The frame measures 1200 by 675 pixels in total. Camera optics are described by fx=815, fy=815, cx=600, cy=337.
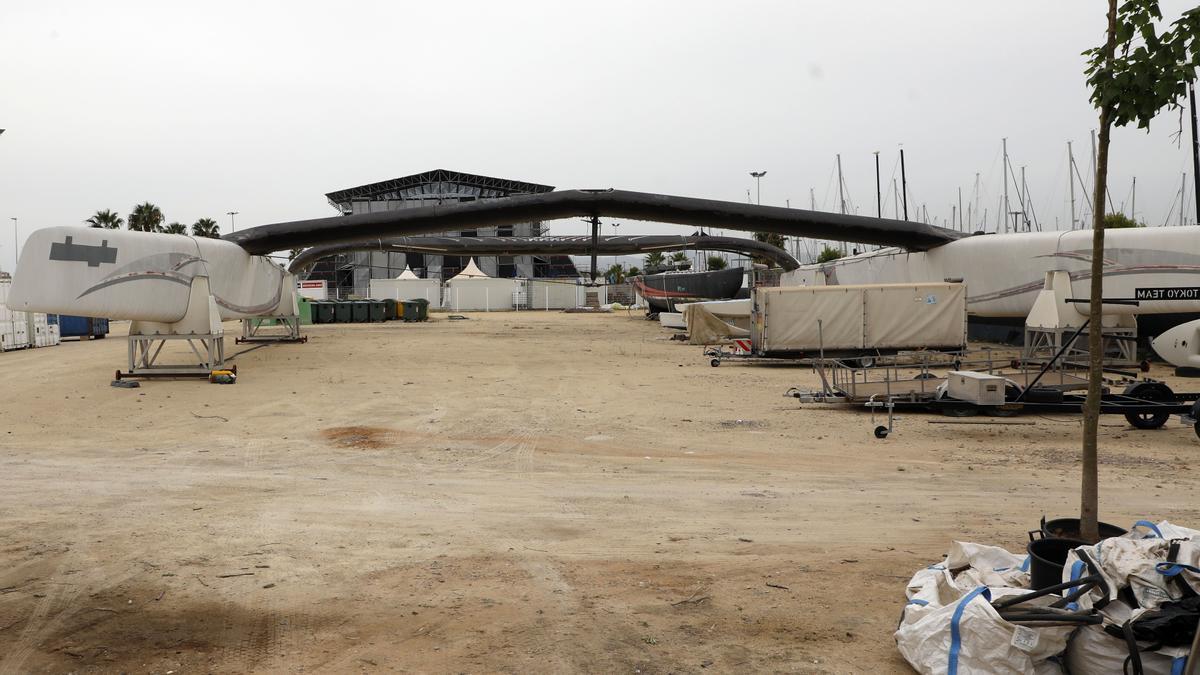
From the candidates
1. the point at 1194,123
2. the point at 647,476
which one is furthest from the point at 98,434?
the point at 1194,123

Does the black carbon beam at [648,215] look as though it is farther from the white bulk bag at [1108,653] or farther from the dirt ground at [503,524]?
the white bulk bag at [1108,653]

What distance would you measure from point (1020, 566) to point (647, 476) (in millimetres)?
5270

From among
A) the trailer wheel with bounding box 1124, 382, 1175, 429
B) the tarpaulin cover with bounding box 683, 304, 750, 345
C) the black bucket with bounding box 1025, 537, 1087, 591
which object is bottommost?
the black bucket with bounding box 1025, 537, 1087, 591

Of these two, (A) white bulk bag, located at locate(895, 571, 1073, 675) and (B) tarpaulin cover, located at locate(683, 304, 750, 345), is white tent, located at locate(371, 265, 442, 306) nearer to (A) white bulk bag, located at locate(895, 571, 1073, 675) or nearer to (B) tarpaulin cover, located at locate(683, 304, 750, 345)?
(B) tarpaulin cover, located at locate(683, 304, 750, 345)

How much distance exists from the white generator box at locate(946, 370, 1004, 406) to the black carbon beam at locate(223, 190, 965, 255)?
15.0 meters

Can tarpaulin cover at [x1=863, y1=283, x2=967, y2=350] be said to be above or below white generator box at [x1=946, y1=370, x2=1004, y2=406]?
above

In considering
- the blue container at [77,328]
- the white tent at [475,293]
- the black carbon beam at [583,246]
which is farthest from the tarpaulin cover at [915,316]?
the white tent at [475,293]

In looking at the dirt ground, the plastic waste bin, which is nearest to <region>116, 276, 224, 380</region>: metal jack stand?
the dirt ground

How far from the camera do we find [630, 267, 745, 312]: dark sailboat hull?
1950 inches

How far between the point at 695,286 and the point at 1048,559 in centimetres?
4526

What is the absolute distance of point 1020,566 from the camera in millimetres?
5410

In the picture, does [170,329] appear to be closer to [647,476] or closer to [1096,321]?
[647,476]

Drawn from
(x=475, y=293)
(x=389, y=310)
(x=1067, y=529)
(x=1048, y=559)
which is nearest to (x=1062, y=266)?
(x=1067, y=529)

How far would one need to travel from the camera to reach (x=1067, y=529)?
5707 mm
